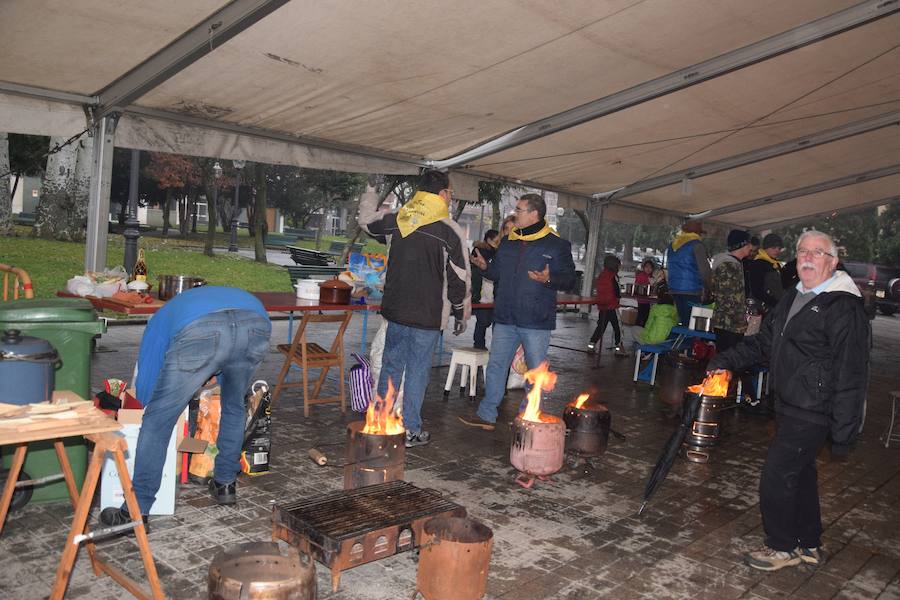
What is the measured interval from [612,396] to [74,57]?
658 cm

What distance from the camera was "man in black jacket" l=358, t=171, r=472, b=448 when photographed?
5539 mm

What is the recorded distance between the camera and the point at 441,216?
5.56 meters

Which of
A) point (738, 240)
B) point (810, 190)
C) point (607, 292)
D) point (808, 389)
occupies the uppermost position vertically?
point (810, 190)

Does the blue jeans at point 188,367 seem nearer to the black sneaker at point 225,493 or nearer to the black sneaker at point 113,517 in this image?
the black sneaker at point 113,517

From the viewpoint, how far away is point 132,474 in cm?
380

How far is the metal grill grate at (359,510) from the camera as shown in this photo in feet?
11.1

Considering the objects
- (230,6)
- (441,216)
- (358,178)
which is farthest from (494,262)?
(358,178)

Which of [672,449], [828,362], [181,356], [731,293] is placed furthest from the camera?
[731,293]

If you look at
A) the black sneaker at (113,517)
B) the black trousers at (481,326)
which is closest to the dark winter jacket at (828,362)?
the black sneaker at (113,517)

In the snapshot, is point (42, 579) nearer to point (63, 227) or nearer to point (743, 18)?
point (743, 18)

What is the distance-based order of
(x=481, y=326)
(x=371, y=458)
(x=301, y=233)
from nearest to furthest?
(x=371, y=458)
(x=481, y=326)
(x=301, y=233)

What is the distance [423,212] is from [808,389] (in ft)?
9.49

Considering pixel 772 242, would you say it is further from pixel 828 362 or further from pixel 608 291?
pixel 828 362

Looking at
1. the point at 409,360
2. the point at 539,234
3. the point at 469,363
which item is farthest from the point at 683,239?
the point at 409,360
